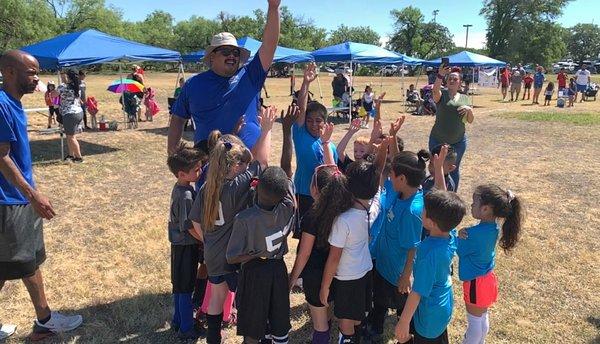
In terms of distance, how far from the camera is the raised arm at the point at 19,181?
105 inches

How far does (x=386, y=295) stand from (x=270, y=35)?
6.28 feet

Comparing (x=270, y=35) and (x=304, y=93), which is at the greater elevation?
(x=270, y=35)

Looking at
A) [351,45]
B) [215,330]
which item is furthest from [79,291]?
[351,45]

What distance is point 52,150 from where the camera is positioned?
997cm

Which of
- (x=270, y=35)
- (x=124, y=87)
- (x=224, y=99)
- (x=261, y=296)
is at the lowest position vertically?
(x=261, y=296)

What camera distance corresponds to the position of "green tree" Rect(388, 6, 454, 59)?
81.4 m

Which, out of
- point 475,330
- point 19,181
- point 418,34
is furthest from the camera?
point 418,34

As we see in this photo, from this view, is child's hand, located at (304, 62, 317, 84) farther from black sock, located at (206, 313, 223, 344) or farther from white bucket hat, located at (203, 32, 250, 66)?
black sock, located at (206, 313, 223, 344)

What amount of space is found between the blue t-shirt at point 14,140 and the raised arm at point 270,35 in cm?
158

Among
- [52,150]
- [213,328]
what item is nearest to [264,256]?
[213,328]

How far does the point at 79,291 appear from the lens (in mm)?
3967

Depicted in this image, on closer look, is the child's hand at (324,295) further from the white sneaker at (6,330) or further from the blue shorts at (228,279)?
the white sneaker at (6,330)

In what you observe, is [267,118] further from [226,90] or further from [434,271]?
[434,271]

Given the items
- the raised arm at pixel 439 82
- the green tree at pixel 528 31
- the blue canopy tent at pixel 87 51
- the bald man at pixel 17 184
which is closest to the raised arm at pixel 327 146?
the bald man at pixel 17 184
